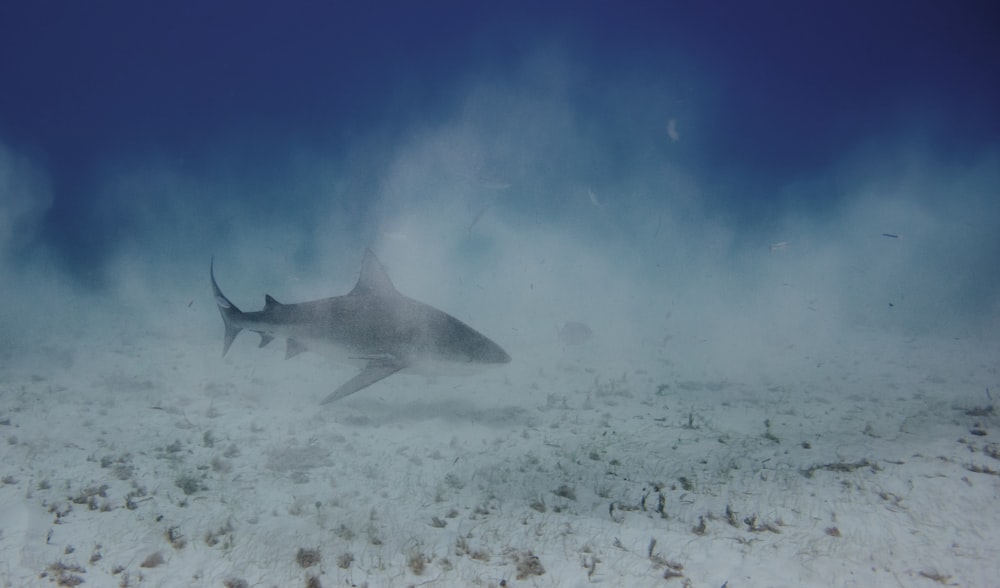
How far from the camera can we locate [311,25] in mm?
96188

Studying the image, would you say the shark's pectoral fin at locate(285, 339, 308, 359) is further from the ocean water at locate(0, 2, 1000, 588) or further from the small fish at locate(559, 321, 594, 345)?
the small fish at locate(559, 321, 594, 345)

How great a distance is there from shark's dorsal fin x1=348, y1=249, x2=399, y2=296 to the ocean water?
1.17m

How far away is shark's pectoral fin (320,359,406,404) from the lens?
19.4 ft

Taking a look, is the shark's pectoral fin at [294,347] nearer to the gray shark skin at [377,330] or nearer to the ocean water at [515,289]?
the gray shark skin at [377,330]

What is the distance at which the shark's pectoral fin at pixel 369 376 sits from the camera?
5.92m

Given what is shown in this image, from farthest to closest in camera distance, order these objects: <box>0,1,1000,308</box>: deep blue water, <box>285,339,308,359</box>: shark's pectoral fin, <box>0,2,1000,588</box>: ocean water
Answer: <box>0,1,1000,308</box>: deep blue water, <box>285,339,308,359</box>: shark's pectoral fin, <box>0,2,1000,588</box>: ocean water

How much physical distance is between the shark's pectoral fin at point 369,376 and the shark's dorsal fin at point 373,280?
4.07 feet

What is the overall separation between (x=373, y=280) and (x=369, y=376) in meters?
1.78

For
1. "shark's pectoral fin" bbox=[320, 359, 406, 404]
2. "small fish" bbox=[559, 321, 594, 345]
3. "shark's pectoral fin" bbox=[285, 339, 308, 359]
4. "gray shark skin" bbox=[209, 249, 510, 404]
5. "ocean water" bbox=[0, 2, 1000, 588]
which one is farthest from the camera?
"small fish" bbox=[559, 321, 594, 345]

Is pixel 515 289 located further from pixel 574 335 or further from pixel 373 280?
pixel 373 280

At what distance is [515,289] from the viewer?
91.6 ft

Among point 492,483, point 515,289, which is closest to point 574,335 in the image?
point 492,483

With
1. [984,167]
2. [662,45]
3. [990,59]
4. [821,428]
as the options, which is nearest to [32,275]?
[821,428]

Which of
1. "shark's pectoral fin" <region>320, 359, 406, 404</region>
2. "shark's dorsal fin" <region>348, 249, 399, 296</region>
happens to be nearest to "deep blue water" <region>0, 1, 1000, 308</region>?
"shark's dorsal fin" <region>348, 249, 399, 296</region>
